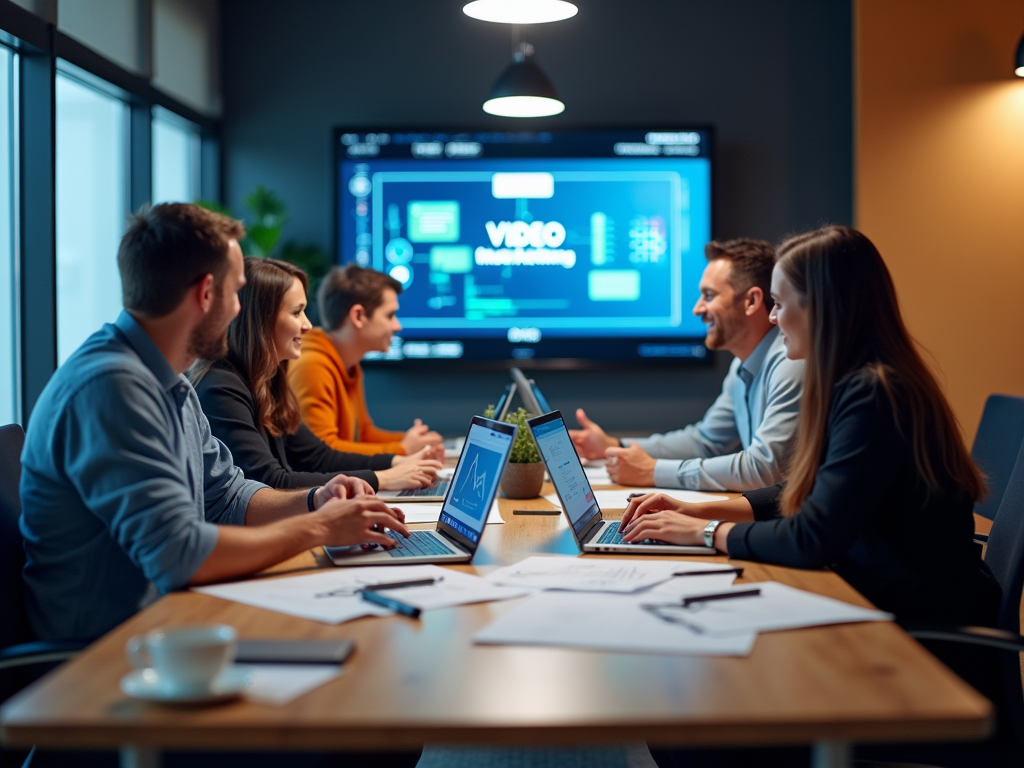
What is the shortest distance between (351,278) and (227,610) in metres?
2.49

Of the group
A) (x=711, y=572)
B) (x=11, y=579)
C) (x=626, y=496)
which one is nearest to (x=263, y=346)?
(x=626, y=496)

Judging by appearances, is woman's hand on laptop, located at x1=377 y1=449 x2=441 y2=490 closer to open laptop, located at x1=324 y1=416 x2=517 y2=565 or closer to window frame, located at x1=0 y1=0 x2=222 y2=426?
open laptop, located at x1=324 y1=416 x2=517 y2=565

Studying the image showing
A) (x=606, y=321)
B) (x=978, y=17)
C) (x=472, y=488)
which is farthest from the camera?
(x=606, y=321)

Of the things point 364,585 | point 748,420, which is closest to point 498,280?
point 748,420

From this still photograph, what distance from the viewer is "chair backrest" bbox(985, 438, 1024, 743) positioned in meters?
1.63

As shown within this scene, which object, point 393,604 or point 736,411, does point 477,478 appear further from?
point 736,411

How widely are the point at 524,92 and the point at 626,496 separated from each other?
2.01 m

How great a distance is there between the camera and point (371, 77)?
517cm

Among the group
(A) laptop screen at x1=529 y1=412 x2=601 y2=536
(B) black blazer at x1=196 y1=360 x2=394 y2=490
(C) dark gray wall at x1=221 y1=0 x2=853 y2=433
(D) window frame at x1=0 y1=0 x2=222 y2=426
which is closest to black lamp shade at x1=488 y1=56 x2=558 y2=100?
(C) dark gray wall at x1=221 y1=0 x2=853 y2=433

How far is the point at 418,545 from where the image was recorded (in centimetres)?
189

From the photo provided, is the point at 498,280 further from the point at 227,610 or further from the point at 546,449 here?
the point at 227,610

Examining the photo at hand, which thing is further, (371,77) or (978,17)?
A: (371,77)

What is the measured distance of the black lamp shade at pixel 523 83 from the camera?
3939 mm

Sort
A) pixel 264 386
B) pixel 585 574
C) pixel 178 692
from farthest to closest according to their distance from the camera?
pixel 264 386, pixel 585 574, pixel 178 692
